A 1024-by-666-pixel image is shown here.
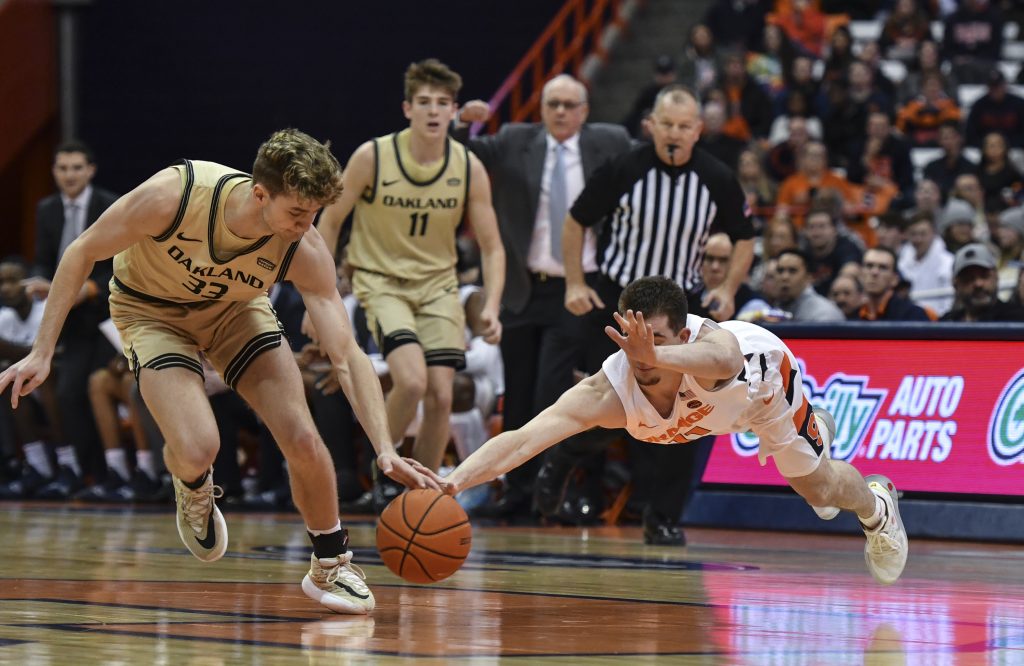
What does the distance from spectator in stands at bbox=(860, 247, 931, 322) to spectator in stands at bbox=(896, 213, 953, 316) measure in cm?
174

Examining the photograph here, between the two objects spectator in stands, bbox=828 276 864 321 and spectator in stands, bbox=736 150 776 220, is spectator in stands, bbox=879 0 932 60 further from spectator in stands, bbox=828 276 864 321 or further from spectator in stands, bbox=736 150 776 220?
spectator in stands, bbox=828 276 864 321

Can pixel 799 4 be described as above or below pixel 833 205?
above

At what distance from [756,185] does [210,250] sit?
9.97 m

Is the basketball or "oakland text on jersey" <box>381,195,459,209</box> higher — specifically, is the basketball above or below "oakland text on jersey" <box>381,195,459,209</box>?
below

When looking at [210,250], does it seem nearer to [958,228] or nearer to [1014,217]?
[958,228]

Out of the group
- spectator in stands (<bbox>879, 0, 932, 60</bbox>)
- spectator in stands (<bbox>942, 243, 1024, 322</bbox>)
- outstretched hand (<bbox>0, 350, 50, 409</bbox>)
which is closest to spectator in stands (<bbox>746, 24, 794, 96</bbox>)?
spectator in stands (<bbox>879, 0, 932, 60</bbox>)

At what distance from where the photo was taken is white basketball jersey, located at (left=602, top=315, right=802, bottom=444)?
605 centimetres

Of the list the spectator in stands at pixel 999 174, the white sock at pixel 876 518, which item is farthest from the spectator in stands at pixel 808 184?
the white sock at pixel 876 518

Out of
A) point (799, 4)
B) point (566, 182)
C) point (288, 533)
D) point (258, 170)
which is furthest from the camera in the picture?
point (799, 4)

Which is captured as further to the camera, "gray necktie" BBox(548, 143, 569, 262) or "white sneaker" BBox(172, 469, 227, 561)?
"gray necktie" BBox(548, 143, 569, 262)

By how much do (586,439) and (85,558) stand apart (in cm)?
254

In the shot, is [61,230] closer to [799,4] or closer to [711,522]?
[711,522]

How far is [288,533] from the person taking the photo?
9.17 metres

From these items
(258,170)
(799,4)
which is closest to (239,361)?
(258,170)
